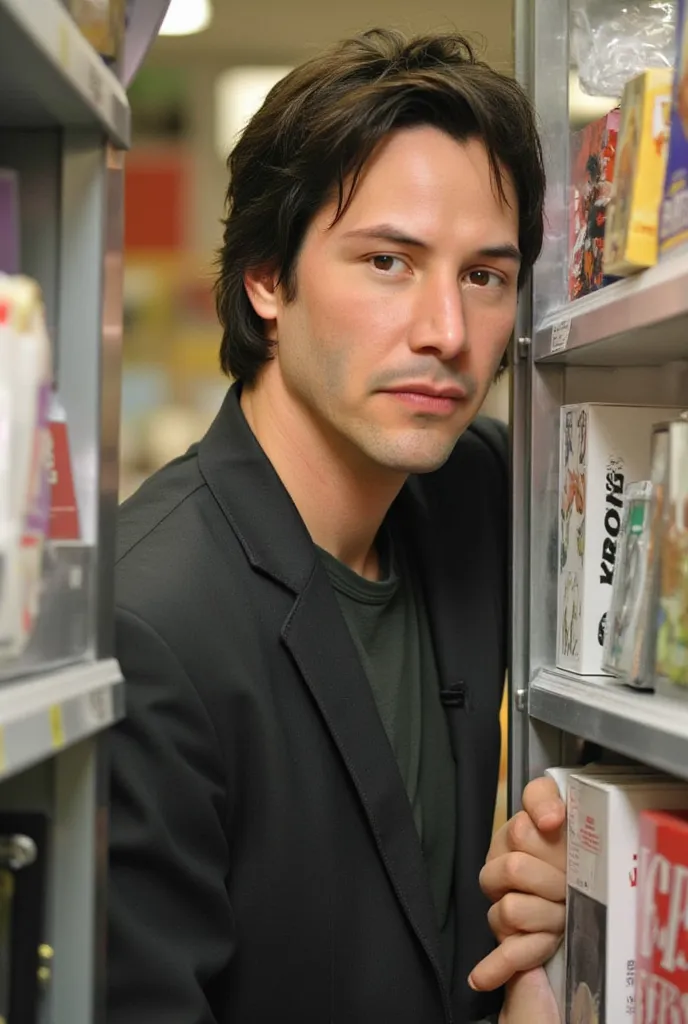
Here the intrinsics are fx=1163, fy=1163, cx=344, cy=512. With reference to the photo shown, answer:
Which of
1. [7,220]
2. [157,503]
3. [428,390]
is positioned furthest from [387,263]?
[7,220]

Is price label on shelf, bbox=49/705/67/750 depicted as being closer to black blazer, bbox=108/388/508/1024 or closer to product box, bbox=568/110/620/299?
black blazer, bbox=108/388/508/1024

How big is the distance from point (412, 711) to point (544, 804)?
1.12ft

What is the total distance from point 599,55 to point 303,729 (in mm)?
951

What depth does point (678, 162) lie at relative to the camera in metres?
1.10

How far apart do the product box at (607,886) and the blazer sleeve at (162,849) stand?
39cm

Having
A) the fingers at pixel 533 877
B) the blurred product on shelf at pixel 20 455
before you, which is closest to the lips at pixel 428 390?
the fingers at pixel 533 877

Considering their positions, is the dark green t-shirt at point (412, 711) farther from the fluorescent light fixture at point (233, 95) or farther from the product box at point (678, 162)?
the fluorescent light fixture at point (233, 95)

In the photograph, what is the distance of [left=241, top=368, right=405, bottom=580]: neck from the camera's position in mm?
1673

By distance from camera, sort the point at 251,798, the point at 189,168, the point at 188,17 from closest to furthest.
Answer: the point at 251,798 → the point at 188,17 → the point at 189,168

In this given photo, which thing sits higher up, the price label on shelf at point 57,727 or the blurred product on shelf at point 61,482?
the blurred product on shelf at point 61,482

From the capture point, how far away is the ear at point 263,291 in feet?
5.89

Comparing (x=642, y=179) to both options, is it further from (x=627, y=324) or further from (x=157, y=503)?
(x=157, y=503)

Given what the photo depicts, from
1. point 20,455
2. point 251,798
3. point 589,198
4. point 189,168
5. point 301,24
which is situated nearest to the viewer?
point 20,455

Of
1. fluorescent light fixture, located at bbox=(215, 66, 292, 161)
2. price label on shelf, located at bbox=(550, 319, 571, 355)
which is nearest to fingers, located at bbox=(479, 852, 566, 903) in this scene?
price label on shelf, located at bbox=(550, 319, 571, 355)
